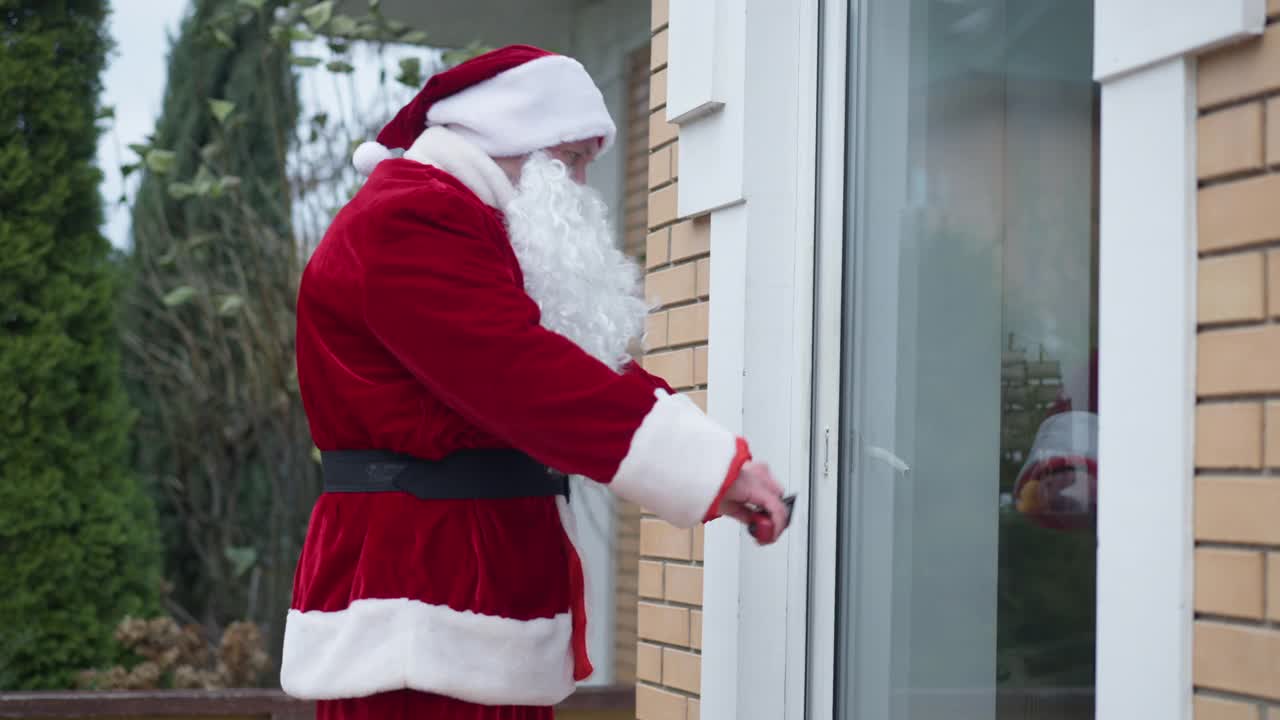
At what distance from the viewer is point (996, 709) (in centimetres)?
222

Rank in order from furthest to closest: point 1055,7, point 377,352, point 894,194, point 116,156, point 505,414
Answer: point 116,156 < point 894,194 < point 1055,7 < point 377,352 < point 505,414

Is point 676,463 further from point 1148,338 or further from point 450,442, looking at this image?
point 1148,338

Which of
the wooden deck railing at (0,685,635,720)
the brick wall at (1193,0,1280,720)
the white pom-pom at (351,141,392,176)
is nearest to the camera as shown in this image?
the brick wall at (1193,0,1280,720)

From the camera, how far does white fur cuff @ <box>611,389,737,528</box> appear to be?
1847 mm

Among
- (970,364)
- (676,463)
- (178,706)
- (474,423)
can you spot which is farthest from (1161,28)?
(178,706)

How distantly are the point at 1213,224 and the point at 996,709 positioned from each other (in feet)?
3.07

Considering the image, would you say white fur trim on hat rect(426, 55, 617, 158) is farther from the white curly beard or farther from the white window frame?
the white window frame

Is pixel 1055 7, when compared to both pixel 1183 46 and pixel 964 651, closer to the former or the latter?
pixel 1183 46

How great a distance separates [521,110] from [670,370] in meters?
1.04

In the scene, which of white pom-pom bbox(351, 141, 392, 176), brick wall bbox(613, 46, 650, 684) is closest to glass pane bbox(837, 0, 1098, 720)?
white pom-pom bbox(351, 141, 392, 176)

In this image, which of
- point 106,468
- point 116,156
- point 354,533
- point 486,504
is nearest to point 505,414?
point 486,504

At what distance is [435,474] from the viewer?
6.51 feet

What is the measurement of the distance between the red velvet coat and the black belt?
0.6 inches

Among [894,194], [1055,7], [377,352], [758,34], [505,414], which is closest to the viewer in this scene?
[505,414]
